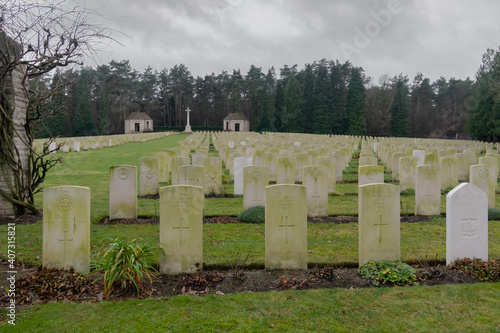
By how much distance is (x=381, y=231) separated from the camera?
553 centimetres

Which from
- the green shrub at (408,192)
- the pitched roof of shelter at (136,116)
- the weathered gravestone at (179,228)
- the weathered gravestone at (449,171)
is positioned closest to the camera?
the weathered gravestone at (179,228)

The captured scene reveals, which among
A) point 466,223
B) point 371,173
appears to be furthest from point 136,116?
point 466,223

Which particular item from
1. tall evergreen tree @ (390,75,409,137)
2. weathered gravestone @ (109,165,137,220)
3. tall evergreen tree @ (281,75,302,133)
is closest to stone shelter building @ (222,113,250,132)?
tall evergreen tree @ (281,75,302,133)

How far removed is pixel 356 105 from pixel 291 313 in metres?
62.6

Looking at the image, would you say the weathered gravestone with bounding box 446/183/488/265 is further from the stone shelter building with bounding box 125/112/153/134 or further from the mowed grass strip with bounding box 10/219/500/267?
the stone shelter building with bounding box 125/112/153/134

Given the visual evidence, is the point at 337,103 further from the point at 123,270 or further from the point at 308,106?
the point at 123,270

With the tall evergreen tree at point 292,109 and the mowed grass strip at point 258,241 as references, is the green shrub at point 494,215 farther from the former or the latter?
the tall evergreen tree at point 292,109

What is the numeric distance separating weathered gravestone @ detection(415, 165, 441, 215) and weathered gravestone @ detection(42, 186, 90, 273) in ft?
23.5

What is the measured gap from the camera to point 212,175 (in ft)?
39.8

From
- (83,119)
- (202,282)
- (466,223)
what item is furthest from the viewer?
(83,119)

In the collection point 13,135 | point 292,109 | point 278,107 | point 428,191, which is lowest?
point 428,191

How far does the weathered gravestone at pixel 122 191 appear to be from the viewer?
8.49 meters

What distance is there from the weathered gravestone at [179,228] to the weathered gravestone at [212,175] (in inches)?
258

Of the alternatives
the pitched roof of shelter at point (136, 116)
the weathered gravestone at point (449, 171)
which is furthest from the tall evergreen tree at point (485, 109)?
the pitched roof of shelter at point (136, 116)
